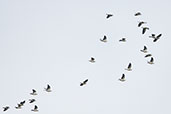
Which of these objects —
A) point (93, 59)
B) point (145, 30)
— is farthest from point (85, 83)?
point (145, 30)

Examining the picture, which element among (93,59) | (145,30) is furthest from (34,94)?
(145,30)

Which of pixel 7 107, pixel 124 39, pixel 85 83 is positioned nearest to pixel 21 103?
pixel 7 107

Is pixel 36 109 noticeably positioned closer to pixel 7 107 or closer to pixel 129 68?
pixel 7 107

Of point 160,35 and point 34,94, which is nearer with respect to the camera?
point 160,35

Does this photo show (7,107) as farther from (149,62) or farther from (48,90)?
(149,62)

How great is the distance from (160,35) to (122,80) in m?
9.05

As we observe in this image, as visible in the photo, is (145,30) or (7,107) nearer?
(145,30)

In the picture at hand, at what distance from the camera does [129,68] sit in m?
119

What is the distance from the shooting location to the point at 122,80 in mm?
119688

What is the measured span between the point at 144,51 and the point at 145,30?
3.24m

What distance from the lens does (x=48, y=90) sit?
394 feet

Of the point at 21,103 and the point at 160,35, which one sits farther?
the point at 21,103

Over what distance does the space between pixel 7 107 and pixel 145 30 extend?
78.5 ft

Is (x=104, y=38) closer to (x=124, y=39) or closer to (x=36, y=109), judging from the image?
(x=124, y=39)
